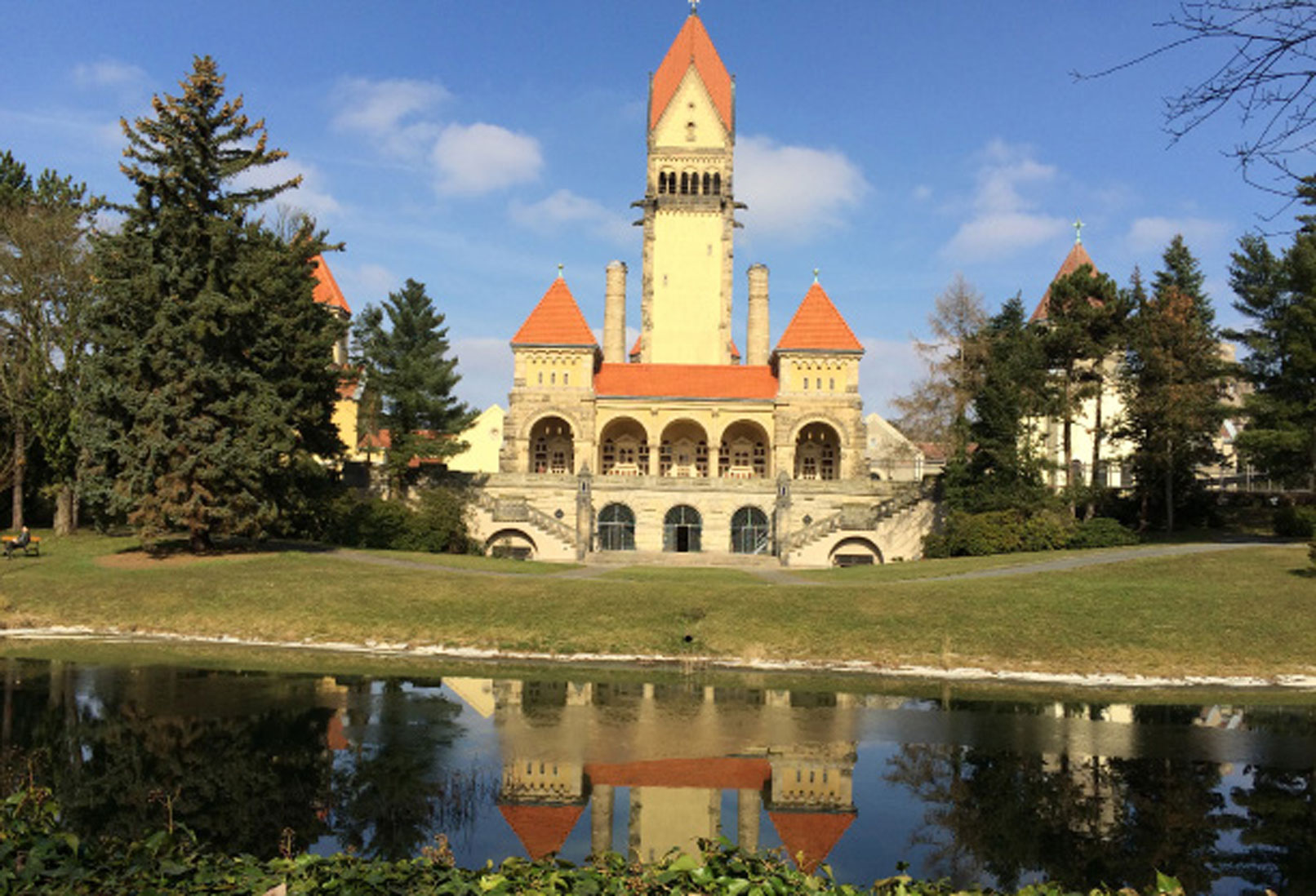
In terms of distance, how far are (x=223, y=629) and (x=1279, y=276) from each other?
148 ft

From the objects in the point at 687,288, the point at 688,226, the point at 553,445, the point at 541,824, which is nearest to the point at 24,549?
the point at 553,445

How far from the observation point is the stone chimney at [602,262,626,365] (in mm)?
66438

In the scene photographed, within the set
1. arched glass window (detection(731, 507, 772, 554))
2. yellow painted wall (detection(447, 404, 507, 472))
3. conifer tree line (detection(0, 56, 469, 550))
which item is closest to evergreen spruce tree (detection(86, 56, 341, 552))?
conifer tree line (detection(0, 56, 469, 550))

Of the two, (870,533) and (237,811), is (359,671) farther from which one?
(870,533)

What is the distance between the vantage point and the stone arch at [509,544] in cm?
4931

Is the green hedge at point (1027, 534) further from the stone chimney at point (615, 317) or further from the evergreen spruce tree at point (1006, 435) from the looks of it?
the stone chimney at point (615, 317)

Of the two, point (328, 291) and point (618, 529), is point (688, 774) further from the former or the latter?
point (328, 291)

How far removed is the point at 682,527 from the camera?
50969 millimetres

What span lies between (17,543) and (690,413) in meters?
34.1

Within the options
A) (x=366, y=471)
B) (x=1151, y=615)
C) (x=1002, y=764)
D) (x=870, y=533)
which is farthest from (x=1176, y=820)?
(x=366, y=471)

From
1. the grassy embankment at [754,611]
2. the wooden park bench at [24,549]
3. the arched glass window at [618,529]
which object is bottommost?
the grassy embankment at [754,611]

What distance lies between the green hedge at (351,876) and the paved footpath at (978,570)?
80.8 feet

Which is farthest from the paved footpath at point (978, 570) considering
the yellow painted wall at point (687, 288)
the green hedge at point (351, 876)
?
the yellow painted wall at point (687, 288)

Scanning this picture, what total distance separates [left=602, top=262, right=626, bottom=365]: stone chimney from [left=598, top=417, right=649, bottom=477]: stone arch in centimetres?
770
